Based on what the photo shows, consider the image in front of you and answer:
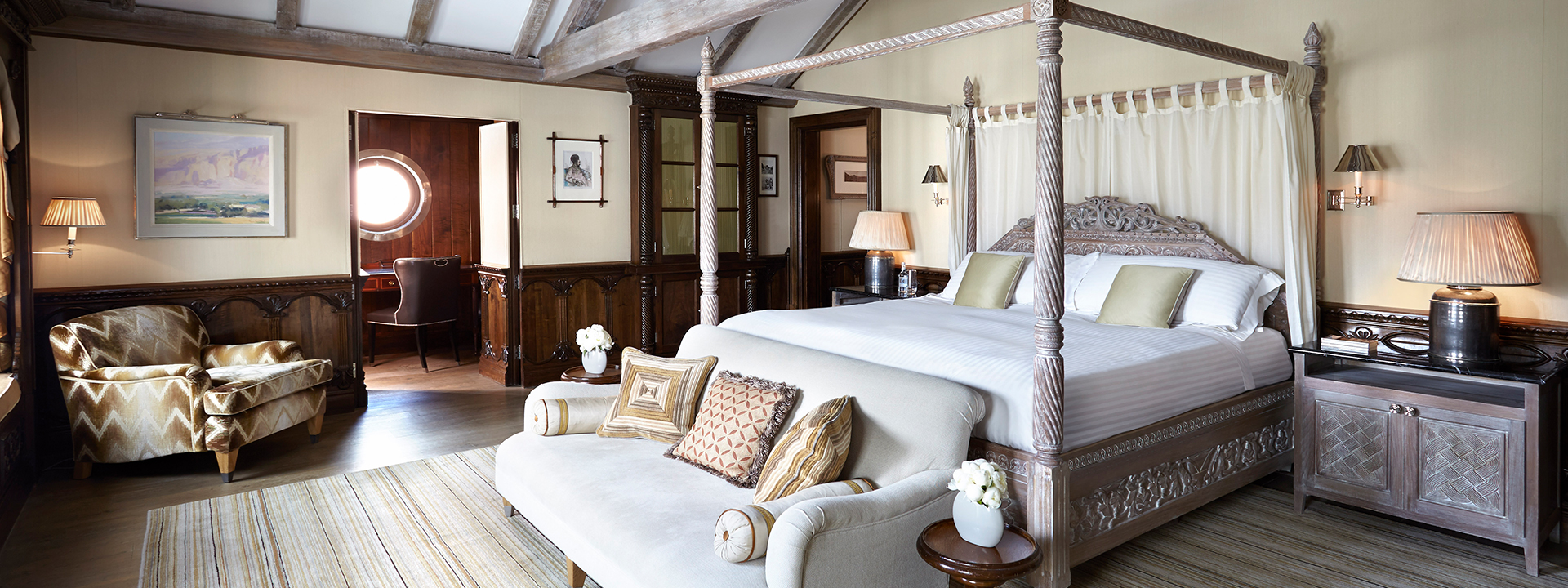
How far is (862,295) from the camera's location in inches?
245

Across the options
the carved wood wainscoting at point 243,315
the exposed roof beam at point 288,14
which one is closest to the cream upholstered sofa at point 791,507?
the carved wood wainscoting at point 243,315

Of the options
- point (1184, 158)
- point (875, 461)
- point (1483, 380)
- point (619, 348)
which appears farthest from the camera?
point (619, 348)

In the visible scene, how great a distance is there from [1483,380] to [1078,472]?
6.23 feet

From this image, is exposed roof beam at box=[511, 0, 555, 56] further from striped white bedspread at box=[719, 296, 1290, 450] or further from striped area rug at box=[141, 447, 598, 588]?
striped area rug at box=[141, 447, 598, 588]

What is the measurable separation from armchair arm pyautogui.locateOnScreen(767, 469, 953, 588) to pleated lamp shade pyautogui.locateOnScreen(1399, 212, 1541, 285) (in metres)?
2.28

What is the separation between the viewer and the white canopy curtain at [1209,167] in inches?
161

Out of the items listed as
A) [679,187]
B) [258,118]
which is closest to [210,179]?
[258,118]

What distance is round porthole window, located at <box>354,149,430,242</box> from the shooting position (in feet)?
25.4

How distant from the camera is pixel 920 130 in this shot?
20.6ft

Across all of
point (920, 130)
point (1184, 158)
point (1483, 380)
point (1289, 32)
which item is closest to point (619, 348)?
point (920, 130)

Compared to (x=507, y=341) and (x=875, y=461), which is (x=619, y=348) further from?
(x=875, y=461)

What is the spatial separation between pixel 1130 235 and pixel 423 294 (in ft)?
16.6

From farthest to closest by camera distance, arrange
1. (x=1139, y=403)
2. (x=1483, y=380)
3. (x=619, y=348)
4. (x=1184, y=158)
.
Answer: (x=619, y=348), (x=1184, y=158), (x=1483, y=380), (x=1139, y=403)

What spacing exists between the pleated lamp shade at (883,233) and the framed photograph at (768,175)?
4.38 feet
